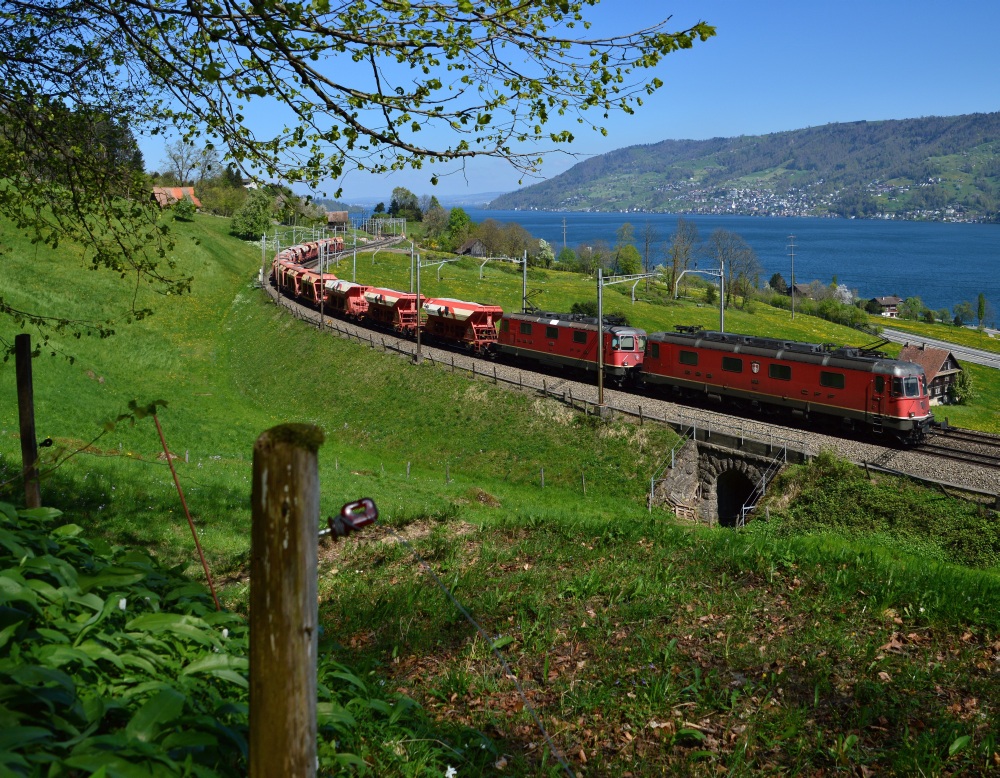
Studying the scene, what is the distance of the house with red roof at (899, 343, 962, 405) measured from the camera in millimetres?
48812

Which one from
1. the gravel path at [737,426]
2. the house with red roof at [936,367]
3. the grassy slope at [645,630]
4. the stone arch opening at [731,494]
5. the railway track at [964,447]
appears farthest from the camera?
the house with red roof at [936,367]

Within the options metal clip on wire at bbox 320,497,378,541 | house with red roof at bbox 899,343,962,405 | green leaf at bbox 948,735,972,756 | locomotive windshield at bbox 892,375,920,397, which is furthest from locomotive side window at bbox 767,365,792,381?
metal clip on wire at bbox 320,497,378,541

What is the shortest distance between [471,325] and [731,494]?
1970cm

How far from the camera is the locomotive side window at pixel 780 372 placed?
2948 centimetres

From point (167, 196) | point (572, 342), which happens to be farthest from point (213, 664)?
point (572, 342)

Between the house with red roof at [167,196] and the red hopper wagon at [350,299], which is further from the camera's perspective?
the red hopper wagon at [350,299]

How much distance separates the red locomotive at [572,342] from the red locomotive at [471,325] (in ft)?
7.60

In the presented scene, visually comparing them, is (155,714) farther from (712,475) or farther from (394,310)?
(394,310)

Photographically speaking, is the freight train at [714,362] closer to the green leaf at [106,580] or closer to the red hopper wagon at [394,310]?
the red hopper wagon at [394,310]

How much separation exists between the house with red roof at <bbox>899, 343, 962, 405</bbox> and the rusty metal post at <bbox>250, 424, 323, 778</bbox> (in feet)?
169

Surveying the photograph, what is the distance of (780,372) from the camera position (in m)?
29.8

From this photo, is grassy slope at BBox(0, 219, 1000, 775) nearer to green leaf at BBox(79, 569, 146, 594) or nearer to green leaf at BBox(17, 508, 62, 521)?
green leaf at BBox(79, 569, 146, 594)

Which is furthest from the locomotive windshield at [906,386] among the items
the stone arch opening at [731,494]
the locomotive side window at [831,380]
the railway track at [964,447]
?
the stone arch opening at [731,494]

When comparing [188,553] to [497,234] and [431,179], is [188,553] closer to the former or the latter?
[431,179]
